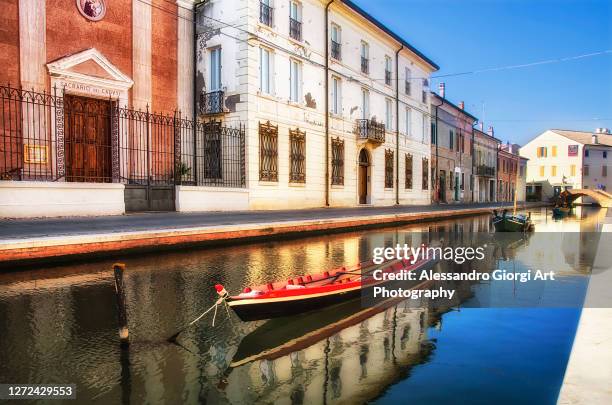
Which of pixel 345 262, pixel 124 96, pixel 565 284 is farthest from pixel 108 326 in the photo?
pixel 124 96

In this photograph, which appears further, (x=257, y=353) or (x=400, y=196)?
(x=400, y=196)

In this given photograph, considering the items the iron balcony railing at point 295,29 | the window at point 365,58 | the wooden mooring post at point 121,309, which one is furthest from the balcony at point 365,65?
the wooden mooring post at point 121,309

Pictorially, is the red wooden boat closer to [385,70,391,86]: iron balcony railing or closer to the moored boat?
the moored boat

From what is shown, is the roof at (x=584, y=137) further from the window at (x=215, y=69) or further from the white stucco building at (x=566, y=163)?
the window at (x=215, y=69)

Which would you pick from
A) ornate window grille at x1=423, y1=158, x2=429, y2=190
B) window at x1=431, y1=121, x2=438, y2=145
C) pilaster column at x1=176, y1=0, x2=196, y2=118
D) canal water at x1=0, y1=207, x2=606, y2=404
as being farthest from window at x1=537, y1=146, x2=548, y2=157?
canal water at x1=0, y1=207, x2=606, y2=404

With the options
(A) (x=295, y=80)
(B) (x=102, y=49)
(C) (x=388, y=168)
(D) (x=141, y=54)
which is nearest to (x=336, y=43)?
(A) (x=295, y=80)

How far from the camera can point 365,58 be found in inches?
1091

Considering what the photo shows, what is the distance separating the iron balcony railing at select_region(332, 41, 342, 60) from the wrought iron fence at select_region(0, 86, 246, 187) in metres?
8.44

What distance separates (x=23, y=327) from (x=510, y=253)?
443 inches

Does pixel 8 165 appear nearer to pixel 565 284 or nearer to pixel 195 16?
pixel 195 16

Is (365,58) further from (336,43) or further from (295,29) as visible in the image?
(295,29)

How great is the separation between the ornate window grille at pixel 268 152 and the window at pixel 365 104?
8540 millimetres

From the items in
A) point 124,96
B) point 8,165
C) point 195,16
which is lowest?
point 8,165

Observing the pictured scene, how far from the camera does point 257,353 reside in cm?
463
